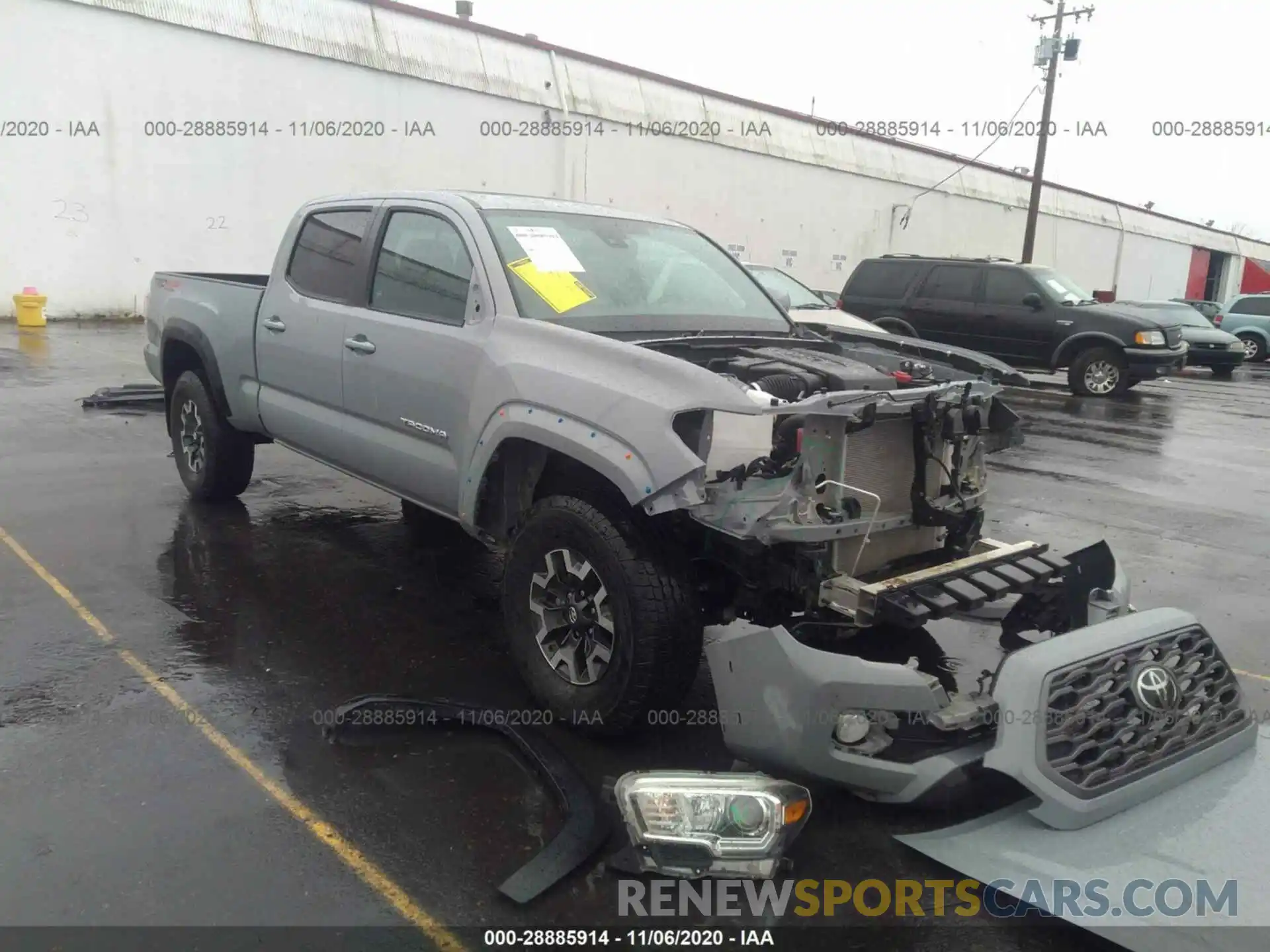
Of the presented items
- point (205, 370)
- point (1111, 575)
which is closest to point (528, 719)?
point (1111, 575)

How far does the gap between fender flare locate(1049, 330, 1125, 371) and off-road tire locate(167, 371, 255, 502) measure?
39.1ft

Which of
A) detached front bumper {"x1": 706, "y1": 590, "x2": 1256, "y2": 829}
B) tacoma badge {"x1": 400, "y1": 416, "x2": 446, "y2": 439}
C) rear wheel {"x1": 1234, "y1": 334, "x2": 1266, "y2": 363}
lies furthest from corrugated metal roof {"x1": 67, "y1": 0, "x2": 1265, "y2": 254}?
detached front bumper {"x1": 706, "y1": 590, "x2": 1256, "y2": 829}

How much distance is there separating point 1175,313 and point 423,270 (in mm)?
20156

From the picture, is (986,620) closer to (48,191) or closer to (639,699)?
(639,699)

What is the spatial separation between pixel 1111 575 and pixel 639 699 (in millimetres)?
1767

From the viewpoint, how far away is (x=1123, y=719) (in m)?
2.86

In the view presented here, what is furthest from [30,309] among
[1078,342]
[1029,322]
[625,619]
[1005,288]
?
[625,619]

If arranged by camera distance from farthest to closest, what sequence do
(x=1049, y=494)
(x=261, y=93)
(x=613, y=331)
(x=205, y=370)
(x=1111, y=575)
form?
(x=261, y=93)
(x=1049, y=494)
(x=205, y=370)
(x=613, y=331)
(x=1111, y=575)

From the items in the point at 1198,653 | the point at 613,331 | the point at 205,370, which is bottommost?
the point at 1198,653

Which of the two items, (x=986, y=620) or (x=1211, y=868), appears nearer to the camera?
(x=1211, y=868)

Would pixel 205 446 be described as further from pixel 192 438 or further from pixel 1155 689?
pixel 1155 689

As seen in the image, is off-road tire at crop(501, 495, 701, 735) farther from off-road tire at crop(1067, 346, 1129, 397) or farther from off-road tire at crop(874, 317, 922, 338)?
off-road tire at crop(1067, 346, 1129, 397)

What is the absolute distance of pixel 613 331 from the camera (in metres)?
→ 3.97

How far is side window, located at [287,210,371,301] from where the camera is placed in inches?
191
